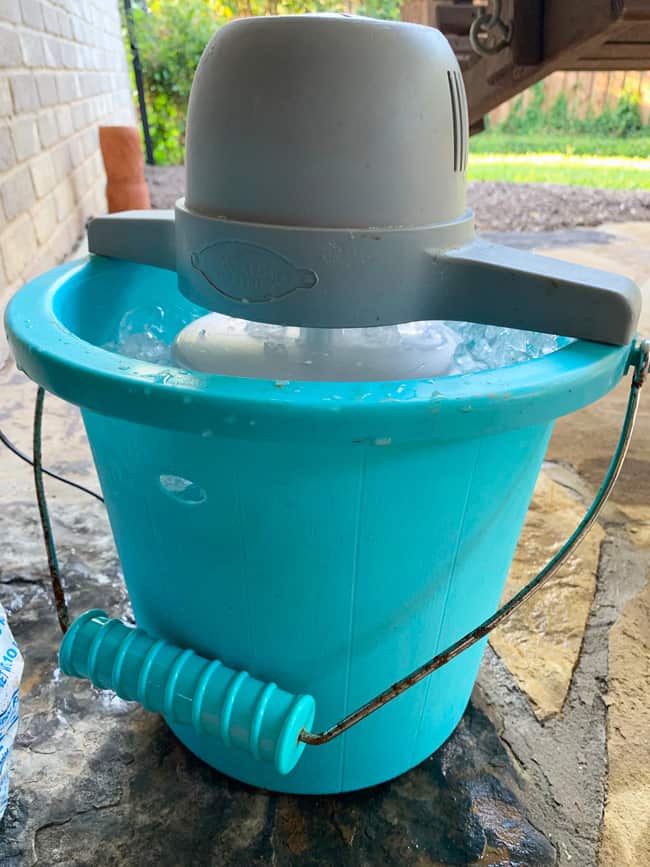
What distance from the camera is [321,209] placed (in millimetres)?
633

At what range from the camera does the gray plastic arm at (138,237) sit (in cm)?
84

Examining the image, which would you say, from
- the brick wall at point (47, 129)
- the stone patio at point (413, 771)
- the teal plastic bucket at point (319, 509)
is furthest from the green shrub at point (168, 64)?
the teal plastic bucket at point (319, 509)

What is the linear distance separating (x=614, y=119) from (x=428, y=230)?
954 centimetres

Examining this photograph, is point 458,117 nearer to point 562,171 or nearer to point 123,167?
point 123,167

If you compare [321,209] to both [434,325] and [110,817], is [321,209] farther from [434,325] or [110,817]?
[110,817]

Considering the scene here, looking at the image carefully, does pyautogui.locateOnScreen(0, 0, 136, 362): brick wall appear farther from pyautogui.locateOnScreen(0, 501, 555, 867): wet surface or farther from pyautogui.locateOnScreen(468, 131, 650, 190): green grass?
pyautogui.locateOnScreen(468, 131, 650, 190): green grass

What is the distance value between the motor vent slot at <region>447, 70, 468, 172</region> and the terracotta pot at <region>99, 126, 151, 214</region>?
11.7 feet

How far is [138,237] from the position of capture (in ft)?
2.82

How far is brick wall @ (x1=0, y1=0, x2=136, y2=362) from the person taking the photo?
2.20m

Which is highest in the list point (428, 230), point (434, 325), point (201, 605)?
point (428, 230)

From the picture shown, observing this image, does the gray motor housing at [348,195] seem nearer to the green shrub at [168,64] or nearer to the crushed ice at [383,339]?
the crushed ice at [383,339]

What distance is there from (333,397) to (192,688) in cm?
37

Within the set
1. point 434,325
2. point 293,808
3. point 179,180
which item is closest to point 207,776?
point 293,808

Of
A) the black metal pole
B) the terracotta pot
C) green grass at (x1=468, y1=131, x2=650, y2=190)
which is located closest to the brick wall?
the terracotta pot
